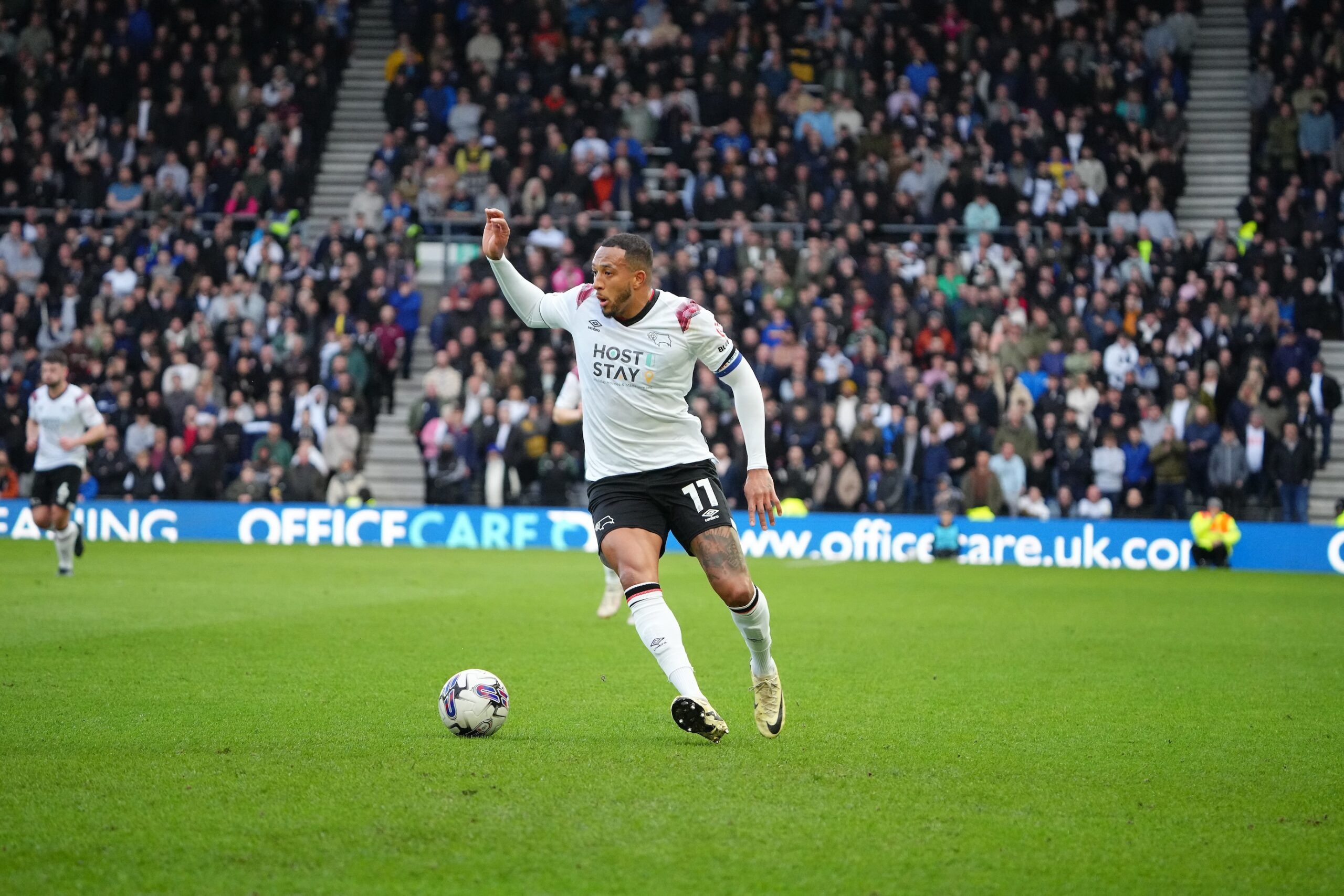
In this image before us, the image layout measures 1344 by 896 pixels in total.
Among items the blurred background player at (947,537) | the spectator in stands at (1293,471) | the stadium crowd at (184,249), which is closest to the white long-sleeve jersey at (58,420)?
the stadium crowd at (184,249)

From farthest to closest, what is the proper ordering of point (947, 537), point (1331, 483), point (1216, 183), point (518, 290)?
point (1216, 183), point (1331, 483), point (947, 537), point (518, 290)

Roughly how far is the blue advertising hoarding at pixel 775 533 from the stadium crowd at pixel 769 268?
0.63 m

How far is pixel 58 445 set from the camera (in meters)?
16.7

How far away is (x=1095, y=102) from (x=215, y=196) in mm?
16494

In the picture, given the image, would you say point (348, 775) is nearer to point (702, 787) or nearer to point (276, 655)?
point (702, 787)

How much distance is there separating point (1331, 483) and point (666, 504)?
19754 mm

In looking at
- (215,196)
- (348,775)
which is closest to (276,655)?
(348,775)

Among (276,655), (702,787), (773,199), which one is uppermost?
(773,199)

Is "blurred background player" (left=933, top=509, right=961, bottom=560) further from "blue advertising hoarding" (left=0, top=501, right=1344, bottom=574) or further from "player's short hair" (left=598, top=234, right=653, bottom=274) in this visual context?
"player's short hair" (left=598, top=234, right=653, bottom=274)

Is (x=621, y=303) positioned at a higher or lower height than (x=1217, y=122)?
Result: lower

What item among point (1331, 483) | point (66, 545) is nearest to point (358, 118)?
point (66, 545)

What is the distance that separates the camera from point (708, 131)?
94.0ft

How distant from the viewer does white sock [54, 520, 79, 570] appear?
16703 mm

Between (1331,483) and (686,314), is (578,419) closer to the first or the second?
(686,314)
